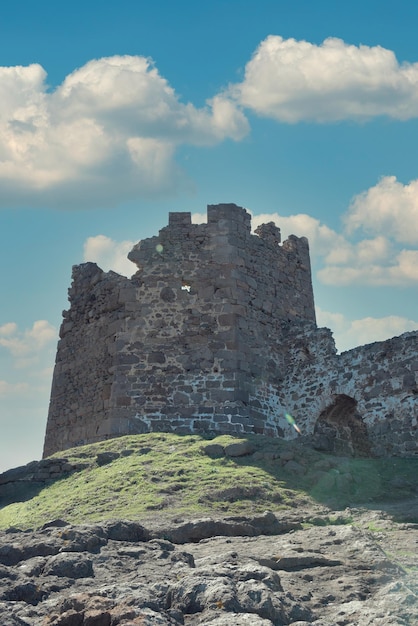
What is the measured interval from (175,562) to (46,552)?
3.70ft

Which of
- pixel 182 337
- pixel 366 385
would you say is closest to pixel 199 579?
pixel 366 385

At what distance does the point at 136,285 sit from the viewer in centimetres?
1816

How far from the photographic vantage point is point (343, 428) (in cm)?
1839

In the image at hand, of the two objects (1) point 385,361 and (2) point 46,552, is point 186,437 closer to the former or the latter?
(1) point 385,361

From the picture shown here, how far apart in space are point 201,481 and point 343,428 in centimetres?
725

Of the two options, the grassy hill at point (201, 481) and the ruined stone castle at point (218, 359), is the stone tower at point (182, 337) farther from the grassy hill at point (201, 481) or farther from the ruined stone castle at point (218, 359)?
the grassy hill at point (201, 481)

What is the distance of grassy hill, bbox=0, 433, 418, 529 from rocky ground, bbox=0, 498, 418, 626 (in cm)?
287

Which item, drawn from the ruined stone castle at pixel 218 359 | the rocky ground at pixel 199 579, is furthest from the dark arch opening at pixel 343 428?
the rocky ground at pixel 199 579

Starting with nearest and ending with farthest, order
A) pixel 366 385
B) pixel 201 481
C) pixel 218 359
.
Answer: pixel 201 481
pixel 366 385
pixel 218 359

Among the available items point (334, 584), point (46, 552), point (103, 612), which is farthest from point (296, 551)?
Answer: point (103, 612)

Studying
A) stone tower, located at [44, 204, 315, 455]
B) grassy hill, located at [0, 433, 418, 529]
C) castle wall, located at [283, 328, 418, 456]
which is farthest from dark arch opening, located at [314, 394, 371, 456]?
grassy hill, located at [0, 433, 418, 529]

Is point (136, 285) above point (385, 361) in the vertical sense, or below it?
above

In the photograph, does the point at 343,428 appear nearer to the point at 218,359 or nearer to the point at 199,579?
the point at 218,359

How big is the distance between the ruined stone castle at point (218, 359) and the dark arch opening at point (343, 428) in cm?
3
